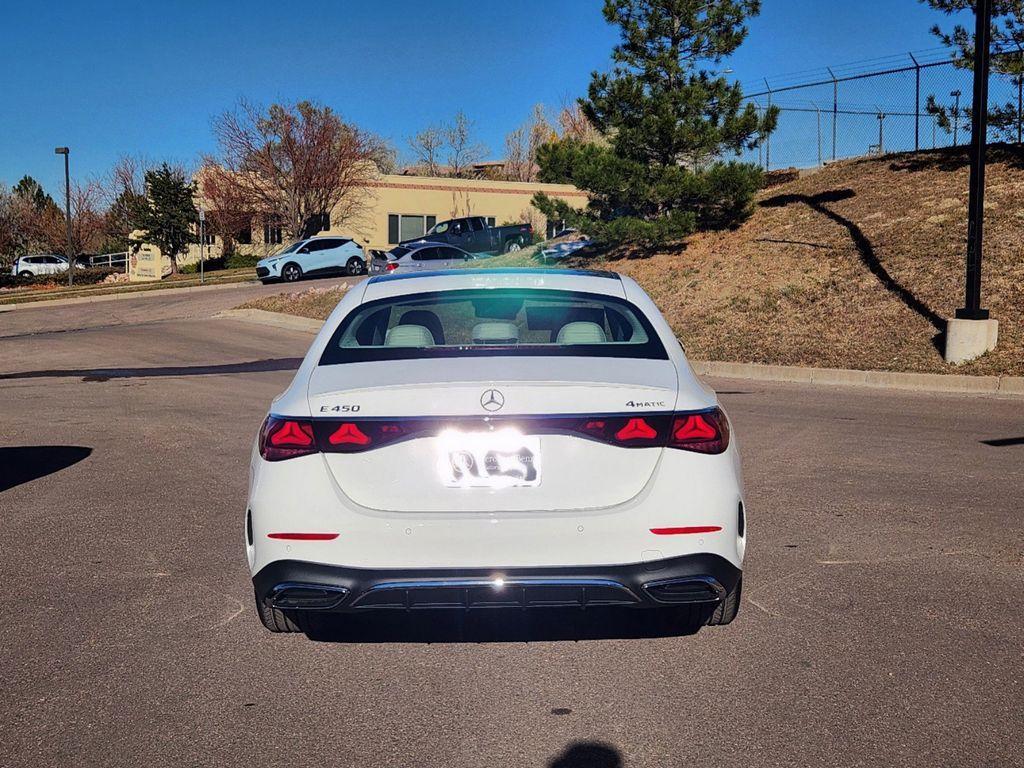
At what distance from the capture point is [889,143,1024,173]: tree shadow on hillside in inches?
1002

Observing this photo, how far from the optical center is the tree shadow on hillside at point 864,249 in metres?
16.8

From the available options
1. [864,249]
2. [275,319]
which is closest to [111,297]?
[275,319]

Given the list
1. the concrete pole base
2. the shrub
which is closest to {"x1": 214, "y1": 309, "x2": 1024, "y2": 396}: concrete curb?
the concrete pole base

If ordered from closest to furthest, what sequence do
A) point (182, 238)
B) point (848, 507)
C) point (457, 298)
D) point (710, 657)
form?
point (710, 657) < point (457, 298) < point (848, 507) < point (182, 238)

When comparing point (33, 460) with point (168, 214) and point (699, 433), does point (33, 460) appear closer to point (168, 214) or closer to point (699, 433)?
point (699, 433)

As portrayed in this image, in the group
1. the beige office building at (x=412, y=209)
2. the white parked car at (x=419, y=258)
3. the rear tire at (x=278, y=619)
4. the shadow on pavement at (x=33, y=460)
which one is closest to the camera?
the rear tire at (x=278, y=619)

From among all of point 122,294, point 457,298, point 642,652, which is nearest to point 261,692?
point 642,652

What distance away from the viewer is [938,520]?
6781 millimetres

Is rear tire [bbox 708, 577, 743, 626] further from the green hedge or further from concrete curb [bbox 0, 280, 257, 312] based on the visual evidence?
the green hedge

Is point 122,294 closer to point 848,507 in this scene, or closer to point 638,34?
point 638,34

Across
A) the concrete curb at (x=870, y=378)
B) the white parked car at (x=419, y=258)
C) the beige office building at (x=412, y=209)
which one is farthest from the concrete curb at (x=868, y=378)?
the beige office building at (x=412, y=209)

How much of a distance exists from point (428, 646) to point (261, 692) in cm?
78

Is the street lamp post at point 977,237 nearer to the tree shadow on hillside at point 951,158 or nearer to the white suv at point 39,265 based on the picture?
the tree shadow on hillside at point 951,158

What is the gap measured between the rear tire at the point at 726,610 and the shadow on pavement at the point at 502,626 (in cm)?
16
